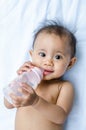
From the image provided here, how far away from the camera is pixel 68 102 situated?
133cm

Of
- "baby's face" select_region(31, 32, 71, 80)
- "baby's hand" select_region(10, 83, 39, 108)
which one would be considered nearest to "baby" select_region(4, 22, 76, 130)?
"baby's face" select_region(31, 32, 71, 80)

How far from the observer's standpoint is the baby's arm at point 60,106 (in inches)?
47.8

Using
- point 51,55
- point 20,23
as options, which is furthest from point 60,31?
point 20,23

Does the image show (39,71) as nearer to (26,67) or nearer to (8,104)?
(26,67)

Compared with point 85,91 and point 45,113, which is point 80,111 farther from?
point 45,113

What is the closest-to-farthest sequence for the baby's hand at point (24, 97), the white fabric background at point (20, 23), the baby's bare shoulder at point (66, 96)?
the baby's hand at point (24, 97) < the baby's bare shoulder at point (66, 96) < the white fabric background at point (20, 23)

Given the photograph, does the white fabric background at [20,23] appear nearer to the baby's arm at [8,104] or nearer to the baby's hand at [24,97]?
the baby's arm at [8,104]

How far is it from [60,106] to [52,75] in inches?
4.9

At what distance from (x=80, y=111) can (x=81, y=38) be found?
0.31m

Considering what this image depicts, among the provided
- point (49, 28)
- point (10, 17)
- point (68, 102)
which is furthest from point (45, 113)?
point (10, 17)

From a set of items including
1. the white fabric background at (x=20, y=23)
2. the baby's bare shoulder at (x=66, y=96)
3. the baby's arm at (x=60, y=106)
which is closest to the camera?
the baby's arm at (x=60, y=106)

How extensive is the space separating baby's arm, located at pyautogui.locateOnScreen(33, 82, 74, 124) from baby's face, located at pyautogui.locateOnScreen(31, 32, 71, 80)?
0.07 meters

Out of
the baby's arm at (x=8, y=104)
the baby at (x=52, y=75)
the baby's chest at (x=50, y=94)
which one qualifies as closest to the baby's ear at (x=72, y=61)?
the baby at (x=52, y=75)

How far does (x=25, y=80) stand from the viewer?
47.3 inches
